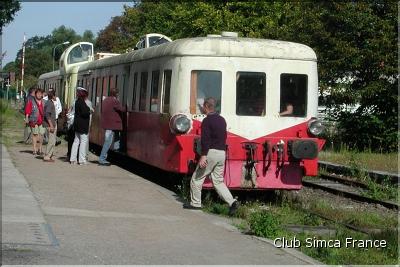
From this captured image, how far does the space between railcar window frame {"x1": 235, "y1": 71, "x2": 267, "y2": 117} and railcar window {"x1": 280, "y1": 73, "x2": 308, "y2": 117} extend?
13.1 inches

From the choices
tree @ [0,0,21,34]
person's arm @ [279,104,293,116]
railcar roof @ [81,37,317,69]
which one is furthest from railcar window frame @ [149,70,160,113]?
tree @ [0,0,21,34]

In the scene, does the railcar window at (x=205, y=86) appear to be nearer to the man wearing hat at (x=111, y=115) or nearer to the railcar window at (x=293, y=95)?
the railcar window at (x=293, y=95)

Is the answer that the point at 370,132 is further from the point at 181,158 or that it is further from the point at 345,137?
the point at 181,158

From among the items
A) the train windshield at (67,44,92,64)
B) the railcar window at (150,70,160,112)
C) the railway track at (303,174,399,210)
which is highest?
the train windshield at (67,44,92,64)

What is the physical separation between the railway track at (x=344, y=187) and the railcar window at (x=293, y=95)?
2.24 meters

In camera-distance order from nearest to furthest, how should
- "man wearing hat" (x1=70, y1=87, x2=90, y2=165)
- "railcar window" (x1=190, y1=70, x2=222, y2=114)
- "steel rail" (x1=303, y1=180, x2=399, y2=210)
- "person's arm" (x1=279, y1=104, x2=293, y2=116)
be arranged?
"railcar window" (x1=190, y1=70, x2=222, y2=114) → "person's arm" (x1=279, y1=104, x2=293, y2=116) → "steel rail" (x1=303, y1=180, x2=399, y2=210) → "man wearing hat" (x1=70, y1=87, x2=90, y2=165)

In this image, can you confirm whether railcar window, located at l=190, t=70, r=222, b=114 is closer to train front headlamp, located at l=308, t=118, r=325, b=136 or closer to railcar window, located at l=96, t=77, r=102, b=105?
train front headlamp, located at l=308, t=118, r=325, b=136

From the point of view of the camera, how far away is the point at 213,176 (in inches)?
421

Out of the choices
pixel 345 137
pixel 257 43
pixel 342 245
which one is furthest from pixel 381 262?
pixel 345 137

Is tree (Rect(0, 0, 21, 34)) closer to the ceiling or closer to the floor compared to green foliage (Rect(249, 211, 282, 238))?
closer to the ceiling

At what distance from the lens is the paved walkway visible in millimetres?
7258

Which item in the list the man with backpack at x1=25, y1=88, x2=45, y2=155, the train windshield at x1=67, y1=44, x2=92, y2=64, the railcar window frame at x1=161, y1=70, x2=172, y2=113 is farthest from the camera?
the train windshield at x1=67, y1=44, x2=92, y2=64

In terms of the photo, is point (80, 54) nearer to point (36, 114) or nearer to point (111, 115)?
point (36, 114)

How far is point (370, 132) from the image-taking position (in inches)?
954
